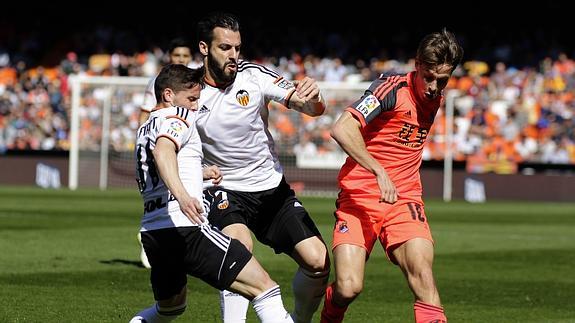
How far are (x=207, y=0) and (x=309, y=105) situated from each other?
115ft

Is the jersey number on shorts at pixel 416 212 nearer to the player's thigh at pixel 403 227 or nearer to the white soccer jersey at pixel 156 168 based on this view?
the player's thigh at pixel 403 227

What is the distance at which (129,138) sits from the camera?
32250 millimetres

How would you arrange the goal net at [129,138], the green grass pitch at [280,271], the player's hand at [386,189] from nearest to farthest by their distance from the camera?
the player's hand at [386,189] → the green grass pitch at [280,271] → the goal net at [129,138]

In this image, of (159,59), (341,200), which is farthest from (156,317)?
(159,59)

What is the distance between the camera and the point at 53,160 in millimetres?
32625

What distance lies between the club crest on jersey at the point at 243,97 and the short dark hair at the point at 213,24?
413 millimetres

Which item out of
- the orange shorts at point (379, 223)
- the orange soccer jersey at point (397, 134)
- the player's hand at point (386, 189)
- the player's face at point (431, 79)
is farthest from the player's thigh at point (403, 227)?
the player's face at point (431, 79)

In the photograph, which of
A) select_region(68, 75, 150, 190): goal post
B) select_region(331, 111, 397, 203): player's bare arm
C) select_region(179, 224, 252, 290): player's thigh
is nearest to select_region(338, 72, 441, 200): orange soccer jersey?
select_region(331, 111, 397, 203): player's bare arm

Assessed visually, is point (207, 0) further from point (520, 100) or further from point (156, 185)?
point (156, 185)

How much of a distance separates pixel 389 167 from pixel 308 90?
763 millimetres

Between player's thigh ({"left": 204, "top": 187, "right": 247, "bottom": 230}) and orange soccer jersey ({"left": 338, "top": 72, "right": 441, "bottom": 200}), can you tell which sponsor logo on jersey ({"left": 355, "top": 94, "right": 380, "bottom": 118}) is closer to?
orange soccer jersey ({"left": 338, "top": 72, "right": 441, "bottom": 200})

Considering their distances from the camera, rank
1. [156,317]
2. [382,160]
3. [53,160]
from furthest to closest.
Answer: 1. [53,160]
2. [382,160]
3. [156,317]

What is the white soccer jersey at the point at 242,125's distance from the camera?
8.23m

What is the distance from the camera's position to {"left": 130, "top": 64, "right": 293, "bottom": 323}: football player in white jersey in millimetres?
6863
